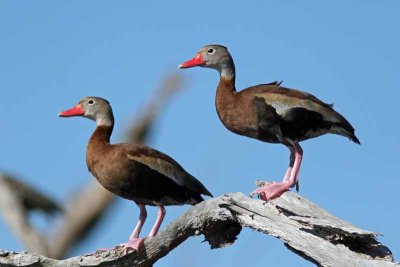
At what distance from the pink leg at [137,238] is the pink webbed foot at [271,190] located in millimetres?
1135

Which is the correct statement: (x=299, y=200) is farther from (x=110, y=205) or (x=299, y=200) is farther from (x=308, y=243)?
(x=110, y=205)

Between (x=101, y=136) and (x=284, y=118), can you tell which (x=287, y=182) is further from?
(x=101, y=136)

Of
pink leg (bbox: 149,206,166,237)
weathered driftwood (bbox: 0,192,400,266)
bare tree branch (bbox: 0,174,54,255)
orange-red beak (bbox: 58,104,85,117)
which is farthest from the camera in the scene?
bare tree branch (bbox: 0,174,54,255)

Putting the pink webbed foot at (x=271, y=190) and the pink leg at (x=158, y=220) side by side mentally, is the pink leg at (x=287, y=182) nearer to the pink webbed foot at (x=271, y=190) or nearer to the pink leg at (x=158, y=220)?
the pink webbed foot at (x=271, y=190)

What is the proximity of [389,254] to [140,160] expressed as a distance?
301 centimetres

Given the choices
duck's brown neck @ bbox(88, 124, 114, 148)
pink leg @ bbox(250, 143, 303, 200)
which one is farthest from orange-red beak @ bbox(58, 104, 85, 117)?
pink leg @ bbox(250, 143, 303, 200)

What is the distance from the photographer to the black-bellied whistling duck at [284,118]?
38.7ft

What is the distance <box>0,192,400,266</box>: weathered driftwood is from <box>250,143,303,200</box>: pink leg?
292mm

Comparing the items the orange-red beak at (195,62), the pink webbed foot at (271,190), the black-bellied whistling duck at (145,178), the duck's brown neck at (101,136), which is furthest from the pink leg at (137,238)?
the orange-red beak at (195,62)

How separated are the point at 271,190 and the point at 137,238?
4.22ft

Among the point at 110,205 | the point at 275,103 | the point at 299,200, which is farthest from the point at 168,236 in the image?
the point at 110,205

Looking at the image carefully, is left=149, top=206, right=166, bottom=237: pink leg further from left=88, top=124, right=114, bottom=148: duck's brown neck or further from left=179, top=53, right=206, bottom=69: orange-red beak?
left=179, top=53, right=206, bottom=69: orange-red beak

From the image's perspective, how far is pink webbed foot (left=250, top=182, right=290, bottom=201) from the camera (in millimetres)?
11086

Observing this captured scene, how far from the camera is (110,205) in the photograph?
89.6ft
